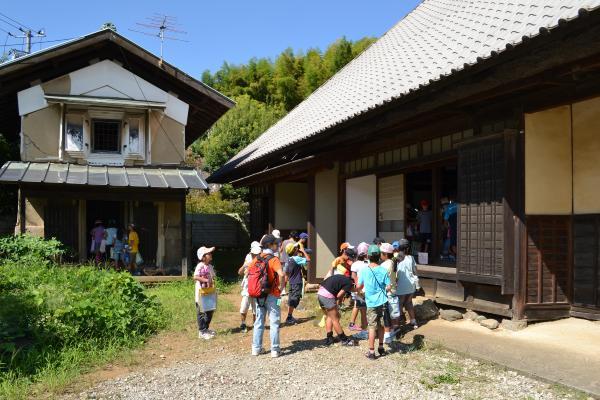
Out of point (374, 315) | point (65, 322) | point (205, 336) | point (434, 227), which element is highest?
point (434, 227)

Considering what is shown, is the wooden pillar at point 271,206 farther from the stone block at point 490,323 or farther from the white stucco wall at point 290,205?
the stone block at point 490,323

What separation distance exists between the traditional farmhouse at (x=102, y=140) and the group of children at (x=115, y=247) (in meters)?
0.42

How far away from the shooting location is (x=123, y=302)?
7.88 metres

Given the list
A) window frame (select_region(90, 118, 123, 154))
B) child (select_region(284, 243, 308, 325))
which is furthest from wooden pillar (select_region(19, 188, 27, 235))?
child (select_region(284, 243, 308, 325))

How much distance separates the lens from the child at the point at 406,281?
7656 millimetres

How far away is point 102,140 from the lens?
590 inches

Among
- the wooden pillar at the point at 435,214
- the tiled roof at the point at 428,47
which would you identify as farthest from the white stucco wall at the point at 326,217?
the wooden pillar at the point at 435,214

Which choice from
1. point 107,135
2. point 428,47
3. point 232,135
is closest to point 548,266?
point 428,47

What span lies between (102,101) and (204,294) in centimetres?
847

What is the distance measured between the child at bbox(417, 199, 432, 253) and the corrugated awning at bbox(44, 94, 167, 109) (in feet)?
26.4

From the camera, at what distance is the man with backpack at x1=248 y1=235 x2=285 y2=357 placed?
667 cm

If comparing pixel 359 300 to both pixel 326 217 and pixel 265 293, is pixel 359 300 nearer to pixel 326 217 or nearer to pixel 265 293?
pixel 265 293

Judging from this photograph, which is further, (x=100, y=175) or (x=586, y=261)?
(x=100, y=175)

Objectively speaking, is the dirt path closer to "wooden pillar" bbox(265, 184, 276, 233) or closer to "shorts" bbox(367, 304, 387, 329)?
"shorts" bbox(367, 304, 387, 329)
